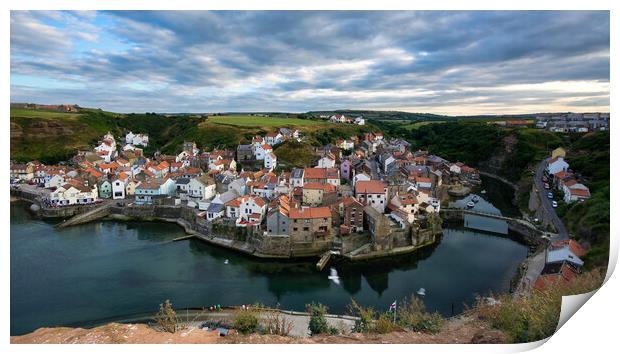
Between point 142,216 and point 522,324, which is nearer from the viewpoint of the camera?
point 522,324

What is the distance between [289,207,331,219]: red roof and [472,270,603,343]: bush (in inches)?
219

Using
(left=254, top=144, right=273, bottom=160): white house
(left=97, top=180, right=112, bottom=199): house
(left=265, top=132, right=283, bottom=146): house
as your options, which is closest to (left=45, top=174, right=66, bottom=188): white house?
(left=97, top=180, right=112, bottom=199): house

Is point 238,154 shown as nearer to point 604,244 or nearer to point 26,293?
point 26,293

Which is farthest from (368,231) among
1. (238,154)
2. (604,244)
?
(238,154)

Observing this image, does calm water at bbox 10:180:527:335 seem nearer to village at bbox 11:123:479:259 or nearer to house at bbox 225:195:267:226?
village at bbox 11:123:479:259

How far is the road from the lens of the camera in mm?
11027

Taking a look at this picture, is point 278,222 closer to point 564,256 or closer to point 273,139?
point 564,256

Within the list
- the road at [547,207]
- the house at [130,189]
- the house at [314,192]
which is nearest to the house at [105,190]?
the house at [130,189]

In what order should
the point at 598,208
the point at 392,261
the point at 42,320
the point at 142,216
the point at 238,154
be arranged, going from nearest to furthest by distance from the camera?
the point at 42,320
the point at 598,208
the point at 392,261
the point at 142,216
the point at 238,154

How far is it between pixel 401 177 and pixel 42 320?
13686 millimetres

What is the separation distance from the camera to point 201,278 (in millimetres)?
9445

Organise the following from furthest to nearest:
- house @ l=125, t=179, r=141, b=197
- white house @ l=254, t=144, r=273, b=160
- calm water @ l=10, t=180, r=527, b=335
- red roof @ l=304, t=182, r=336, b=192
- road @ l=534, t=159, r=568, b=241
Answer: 1. white house @ l=254, t=144, r=273, b=160
2. house @ l=125, t=179, r=141, b=197
3. red roof @ l=304, t=182, r=336, b=192
4. road @ l=534, t=159, r=568, b=241
5. calm water @ l=10, t=180, r=527, b=335

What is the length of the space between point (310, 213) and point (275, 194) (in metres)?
3.36

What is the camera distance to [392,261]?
34.6 feet
